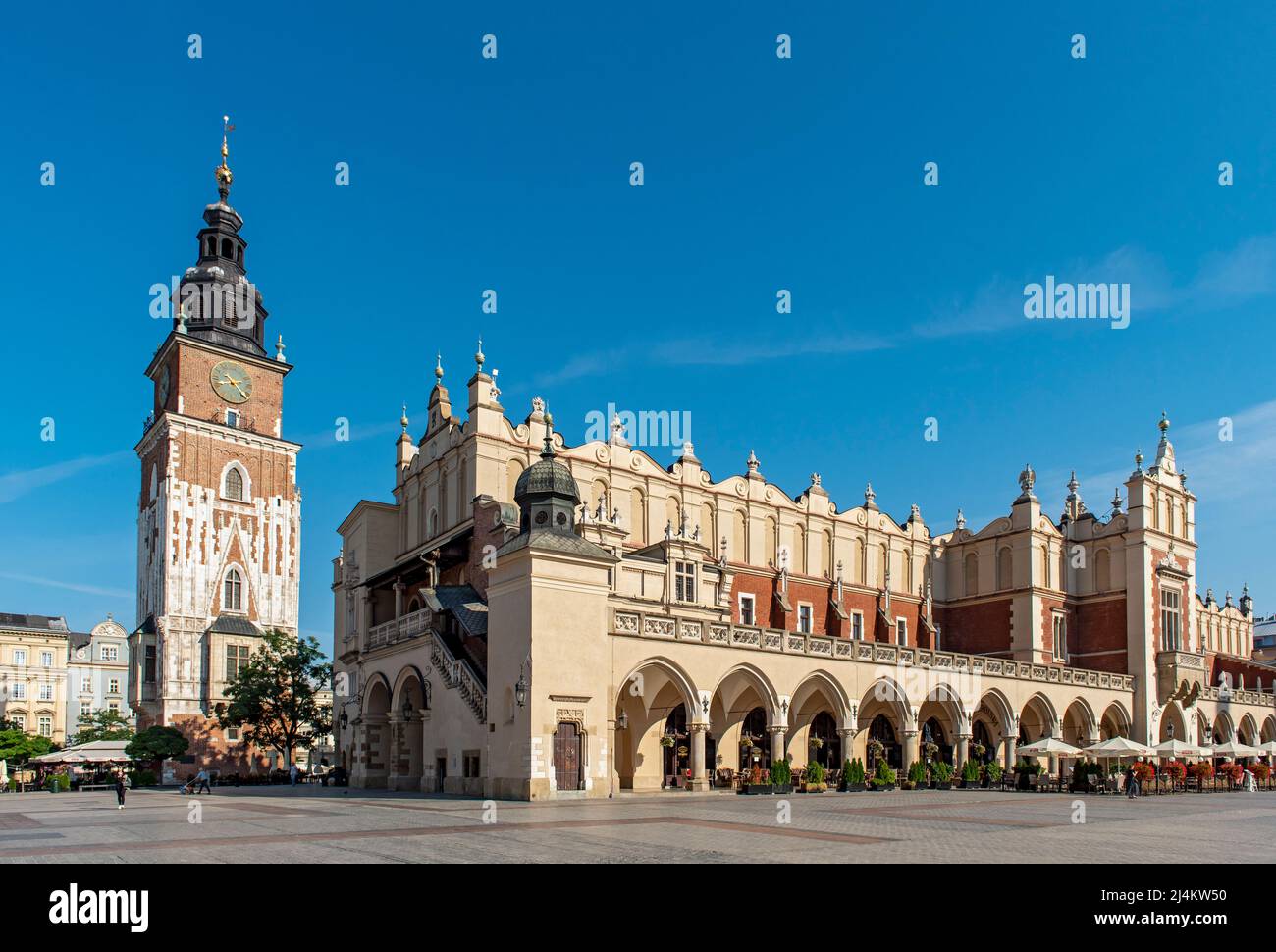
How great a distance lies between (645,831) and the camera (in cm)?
2009

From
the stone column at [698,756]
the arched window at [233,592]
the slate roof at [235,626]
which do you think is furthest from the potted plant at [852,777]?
the arched window at [233,592]

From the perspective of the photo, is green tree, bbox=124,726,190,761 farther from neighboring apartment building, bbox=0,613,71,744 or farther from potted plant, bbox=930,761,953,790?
neighboring apartment building, bbox=0,613,71,744

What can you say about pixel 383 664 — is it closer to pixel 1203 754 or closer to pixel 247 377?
pixel 247 377

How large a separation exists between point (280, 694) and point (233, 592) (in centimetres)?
1303

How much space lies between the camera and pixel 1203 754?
5162 cm

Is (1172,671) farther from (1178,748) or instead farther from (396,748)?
(396,748)

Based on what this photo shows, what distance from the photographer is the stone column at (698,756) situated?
35.8m

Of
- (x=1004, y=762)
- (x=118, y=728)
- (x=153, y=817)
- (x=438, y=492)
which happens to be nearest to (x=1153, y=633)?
(x=1004, y=762)

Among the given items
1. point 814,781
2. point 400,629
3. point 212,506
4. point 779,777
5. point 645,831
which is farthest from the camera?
point 212,506

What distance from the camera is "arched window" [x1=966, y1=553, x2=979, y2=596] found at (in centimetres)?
5947

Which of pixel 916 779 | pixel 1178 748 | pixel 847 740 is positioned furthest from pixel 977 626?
pixel 847 740

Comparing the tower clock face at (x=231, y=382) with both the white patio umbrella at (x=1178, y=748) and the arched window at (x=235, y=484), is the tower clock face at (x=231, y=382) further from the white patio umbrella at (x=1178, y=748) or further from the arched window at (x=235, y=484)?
the white patio umbrella at (x=1178, y=748)

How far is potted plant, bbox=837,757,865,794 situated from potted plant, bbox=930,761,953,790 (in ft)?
15.3
